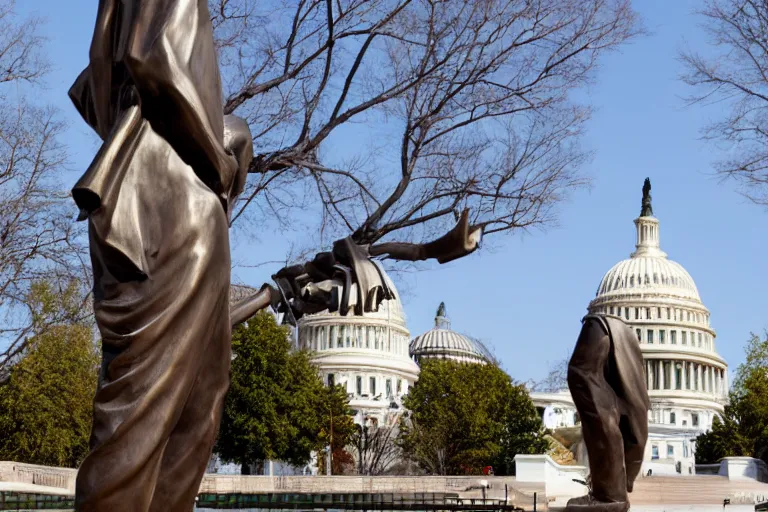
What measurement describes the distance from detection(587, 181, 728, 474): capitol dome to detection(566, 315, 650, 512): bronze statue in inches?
4407

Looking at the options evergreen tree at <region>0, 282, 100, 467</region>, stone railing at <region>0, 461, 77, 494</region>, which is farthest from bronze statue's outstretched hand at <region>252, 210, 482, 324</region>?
evergreen tree at <region>0, 282, 100, 467</region>

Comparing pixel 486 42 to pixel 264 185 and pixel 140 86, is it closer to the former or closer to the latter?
pixel 264 185

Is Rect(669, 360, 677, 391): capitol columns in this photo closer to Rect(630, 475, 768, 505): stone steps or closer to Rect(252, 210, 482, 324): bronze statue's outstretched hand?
Rect(630, 475, 768, 505): stone steps

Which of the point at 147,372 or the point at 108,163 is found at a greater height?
the point at 108,163

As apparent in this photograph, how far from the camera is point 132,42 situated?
383 centimetres

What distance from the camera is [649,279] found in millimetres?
126125

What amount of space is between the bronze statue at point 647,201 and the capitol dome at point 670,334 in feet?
28.1

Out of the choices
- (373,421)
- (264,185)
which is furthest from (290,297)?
(373,421)

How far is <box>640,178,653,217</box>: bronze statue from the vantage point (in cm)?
13725

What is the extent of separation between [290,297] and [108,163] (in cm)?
173

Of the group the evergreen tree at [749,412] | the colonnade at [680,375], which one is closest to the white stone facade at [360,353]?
the colonnade at [680,375]

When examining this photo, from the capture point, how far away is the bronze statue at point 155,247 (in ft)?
12.0

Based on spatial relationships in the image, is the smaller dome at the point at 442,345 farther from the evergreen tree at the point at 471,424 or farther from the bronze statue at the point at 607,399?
the bronze statue at the point at 607,399

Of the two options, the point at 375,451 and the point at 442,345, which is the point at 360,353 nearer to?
the point at 442,345
